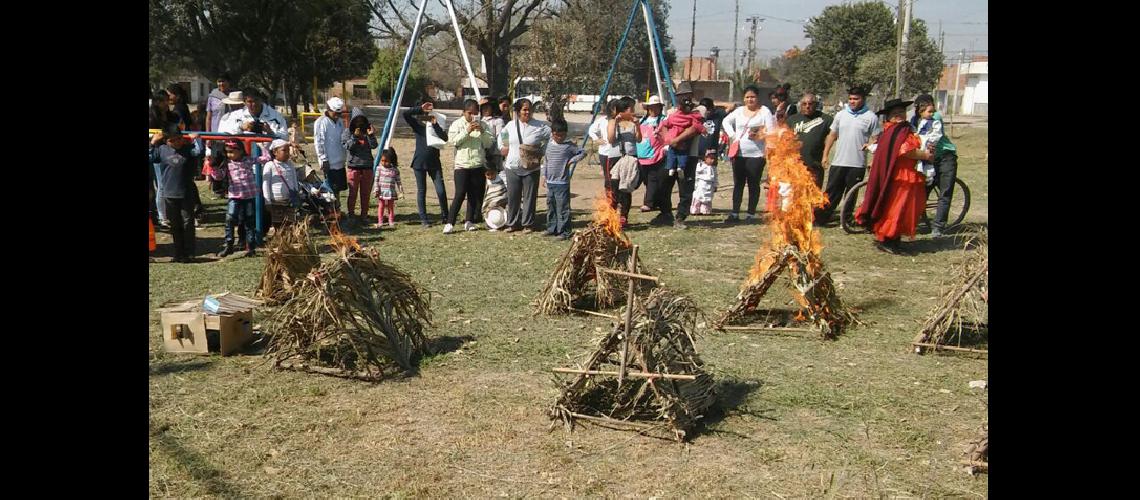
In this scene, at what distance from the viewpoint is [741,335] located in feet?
22.4

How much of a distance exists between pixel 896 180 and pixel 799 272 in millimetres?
3575

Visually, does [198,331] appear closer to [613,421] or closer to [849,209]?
[613,421]

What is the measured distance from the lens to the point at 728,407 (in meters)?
5.15

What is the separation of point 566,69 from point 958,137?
15.2 meters

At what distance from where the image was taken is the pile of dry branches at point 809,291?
6.66 metres

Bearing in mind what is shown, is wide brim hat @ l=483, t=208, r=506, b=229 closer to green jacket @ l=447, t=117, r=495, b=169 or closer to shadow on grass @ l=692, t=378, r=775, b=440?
green jacket @ l=447, t=117, r=495, b=169

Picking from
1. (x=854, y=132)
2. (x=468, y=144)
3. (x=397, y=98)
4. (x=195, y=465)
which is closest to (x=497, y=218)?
(x=468, y=144)

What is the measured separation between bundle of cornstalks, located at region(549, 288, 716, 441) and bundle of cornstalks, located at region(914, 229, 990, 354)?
2164mm

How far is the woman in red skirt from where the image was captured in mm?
9445
